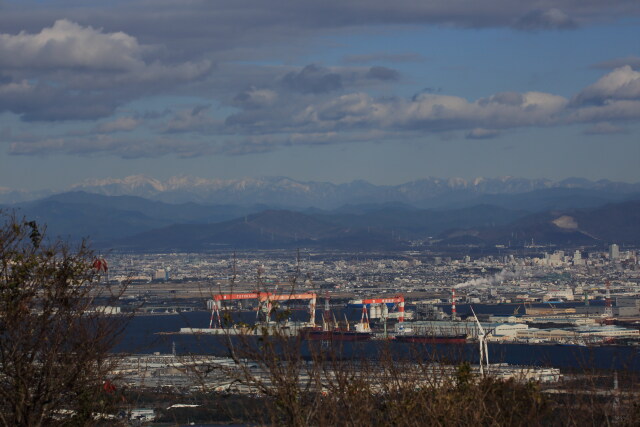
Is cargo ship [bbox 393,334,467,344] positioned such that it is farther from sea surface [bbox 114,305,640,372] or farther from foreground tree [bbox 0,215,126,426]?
foreground tree [bbox 0,215,126,426]

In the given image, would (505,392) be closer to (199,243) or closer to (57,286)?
(57,286)

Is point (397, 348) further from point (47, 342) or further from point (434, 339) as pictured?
point (47, 342)

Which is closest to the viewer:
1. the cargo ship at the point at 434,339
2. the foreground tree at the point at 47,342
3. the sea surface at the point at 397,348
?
the foreground tree at the point at 47,342

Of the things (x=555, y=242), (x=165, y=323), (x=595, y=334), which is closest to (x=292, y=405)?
(x=595, y=334)

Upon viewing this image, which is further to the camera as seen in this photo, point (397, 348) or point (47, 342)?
point (397, 348)

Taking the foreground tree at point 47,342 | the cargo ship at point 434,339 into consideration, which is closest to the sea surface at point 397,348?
the cargo ship at point 434,339

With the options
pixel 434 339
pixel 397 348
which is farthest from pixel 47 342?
pixel 397 348

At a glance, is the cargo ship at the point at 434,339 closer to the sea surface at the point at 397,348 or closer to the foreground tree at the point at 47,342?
the sea surface at the point at 397,348

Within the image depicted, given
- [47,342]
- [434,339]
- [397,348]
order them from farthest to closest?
[397,348], [434,339], [47,342]

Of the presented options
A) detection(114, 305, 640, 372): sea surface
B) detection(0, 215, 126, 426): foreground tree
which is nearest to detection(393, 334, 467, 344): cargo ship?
detection(114, 305, 640, 372): sea surface

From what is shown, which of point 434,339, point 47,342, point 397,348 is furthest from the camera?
point 397,348
